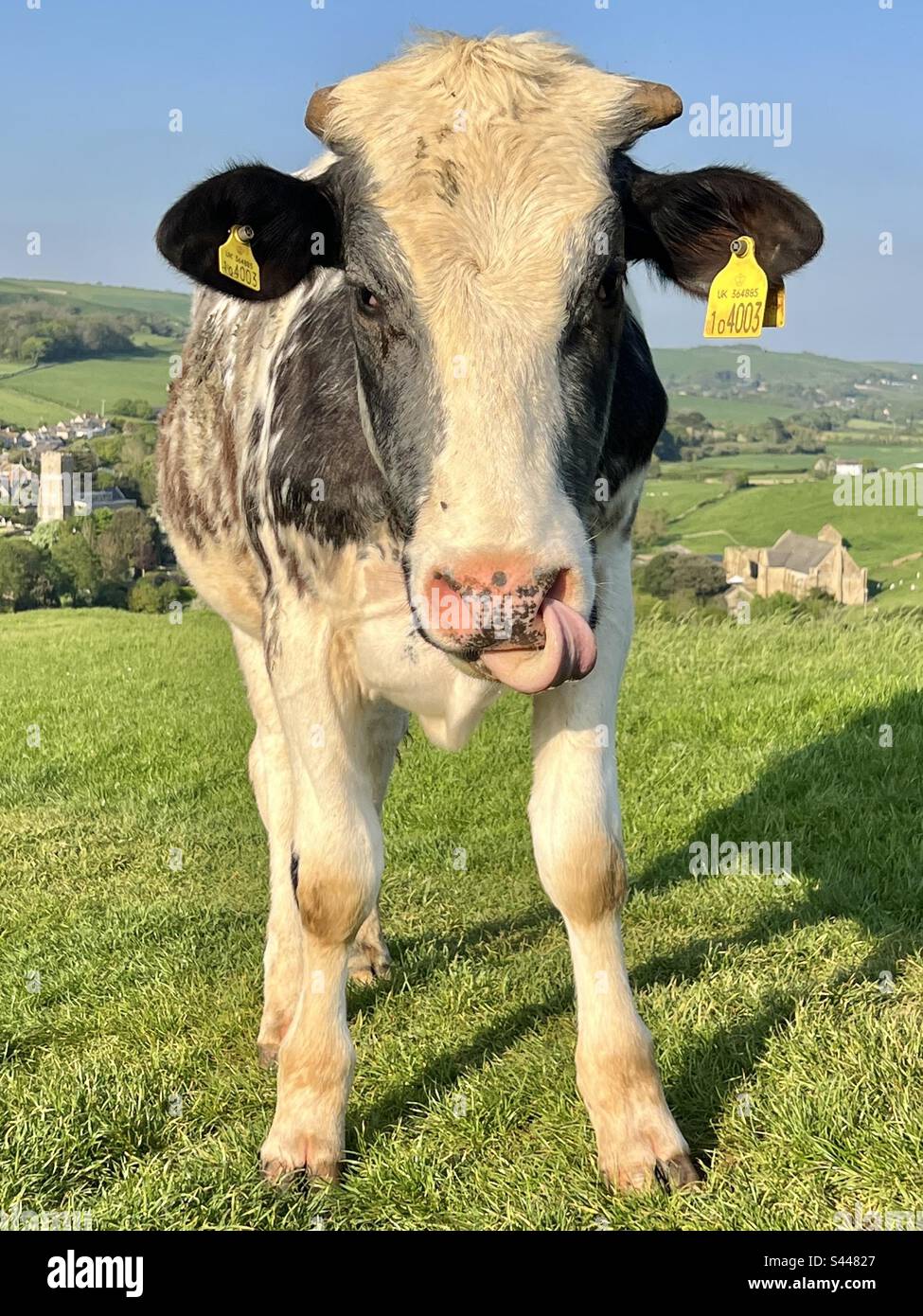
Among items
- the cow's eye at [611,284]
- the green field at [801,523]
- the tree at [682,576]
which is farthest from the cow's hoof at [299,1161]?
the green field at [801,523]

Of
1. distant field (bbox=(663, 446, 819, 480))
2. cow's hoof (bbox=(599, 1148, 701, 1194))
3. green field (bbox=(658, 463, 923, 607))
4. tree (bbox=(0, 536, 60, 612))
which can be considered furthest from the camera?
distant field (bbox=(663, 446, 819, 480))

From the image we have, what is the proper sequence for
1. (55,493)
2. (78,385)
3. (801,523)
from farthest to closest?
(78,385) < (801,523) < (55,493)

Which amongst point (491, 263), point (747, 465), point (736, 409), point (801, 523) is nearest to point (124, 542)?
point (801, 523)

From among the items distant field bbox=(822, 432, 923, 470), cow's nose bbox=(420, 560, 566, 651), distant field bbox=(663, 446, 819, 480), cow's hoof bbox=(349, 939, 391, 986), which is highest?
distant field bbox=(822, 432, 923, 470)

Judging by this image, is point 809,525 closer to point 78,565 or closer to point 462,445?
point 78,565

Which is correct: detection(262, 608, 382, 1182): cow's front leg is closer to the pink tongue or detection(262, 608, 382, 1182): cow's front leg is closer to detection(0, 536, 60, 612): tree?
the pink tongue

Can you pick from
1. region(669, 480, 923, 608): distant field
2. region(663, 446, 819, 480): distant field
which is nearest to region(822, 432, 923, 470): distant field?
region(663, 446, 819, 480): distant field

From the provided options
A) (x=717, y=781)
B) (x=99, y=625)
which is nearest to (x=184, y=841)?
(x=717, y=781)

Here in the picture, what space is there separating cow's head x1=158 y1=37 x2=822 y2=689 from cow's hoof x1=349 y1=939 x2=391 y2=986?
2.23m

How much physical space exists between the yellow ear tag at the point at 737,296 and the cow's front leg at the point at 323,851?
1551mm

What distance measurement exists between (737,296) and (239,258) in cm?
153

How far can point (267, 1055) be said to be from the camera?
4730mm

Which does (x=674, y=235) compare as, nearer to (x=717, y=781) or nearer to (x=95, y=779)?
(x=717, y=781)

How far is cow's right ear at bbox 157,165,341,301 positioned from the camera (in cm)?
385
